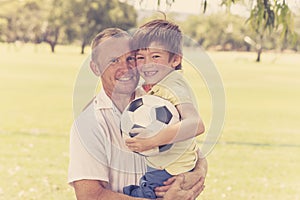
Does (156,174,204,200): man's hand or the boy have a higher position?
the boy

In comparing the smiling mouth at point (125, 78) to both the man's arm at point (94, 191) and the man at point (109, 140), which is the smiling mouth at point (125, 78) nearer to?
the man at point (109, 140)

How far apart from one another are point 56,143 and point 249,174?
2.29m

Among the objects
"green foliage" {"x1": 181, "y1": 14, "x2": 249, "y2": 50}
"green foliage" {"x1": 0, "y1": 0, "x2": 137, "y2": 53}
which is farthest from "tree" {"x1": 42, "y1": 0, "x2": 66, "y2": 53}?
"green foliage" {"x1": 181, "y1": 14, "x2": 249, "y2": 50}

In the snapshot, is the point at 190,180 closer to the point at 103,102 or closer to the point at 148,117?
the point at 148,117

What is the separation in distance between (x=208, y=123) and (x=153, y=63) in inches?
111

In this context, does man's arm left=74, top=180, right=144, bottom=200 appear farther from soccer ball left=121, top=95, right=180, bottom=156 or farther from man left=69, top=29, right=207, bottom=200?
soccer ball left=121, top=95, right=180, bottom=156

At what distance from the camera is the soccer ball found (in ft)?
5.99

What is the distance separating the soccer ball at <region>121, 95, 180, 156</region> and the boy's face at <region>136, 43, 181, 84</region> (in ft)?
0.20

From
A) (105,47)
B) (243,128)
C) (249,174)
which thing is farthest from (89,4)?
(105,47)

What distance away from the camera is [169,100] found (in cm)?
187

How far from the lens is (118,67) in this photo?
1.86 m

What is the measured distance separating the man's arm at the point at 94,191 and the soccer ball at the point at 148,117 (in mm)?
147

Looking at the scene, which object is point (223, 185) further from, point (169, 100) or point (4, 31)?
point (4, 31)

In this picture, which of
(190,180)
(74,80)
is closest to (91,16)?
(74,80)
